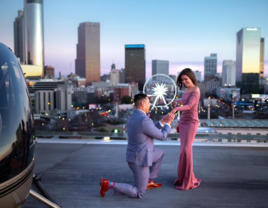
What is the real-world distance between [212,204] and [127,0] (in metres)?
36.4

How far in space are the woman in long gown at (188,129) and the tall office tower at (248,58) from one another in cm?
8466

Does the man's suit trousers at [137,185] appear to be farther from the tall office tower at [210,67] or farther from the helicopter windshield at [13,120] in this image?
the tall office tower at [210,67]

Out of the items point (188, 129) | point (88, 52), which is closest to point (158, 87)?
point (188, 129)

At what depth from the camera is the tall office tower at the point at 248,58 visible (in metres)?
85.0

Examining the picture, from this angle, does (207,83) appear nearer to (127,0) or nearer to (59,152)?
(127,0)

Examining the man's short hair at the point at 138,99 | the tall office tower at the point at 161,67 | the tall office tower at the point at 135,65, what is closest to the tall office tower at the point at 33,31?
the tall office tower at the point at 135,65

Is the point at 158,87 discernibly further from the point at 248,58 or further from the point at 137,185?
the point at 248,58

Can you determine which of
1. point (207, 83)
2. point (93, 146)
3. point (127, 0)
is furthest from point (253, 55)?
point (93, 146)

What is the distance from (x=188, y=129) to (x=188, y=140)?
0.34 ft

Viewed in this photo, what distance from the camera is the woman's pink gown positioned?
112 inches

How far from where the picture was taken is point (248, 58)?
88.9 m

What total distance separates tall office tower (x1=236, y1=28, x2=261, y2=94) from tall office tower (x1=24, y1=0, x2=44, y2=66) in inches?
2572

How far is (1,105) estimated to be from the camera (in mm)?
1329

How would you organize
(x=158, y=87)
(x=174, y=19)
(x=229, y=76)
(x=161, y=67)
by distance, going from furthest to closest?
1. (x=229, y=76)
2. (x=161, y=67)
3. (x=174, y=19)
4. (x=158, y=87)
